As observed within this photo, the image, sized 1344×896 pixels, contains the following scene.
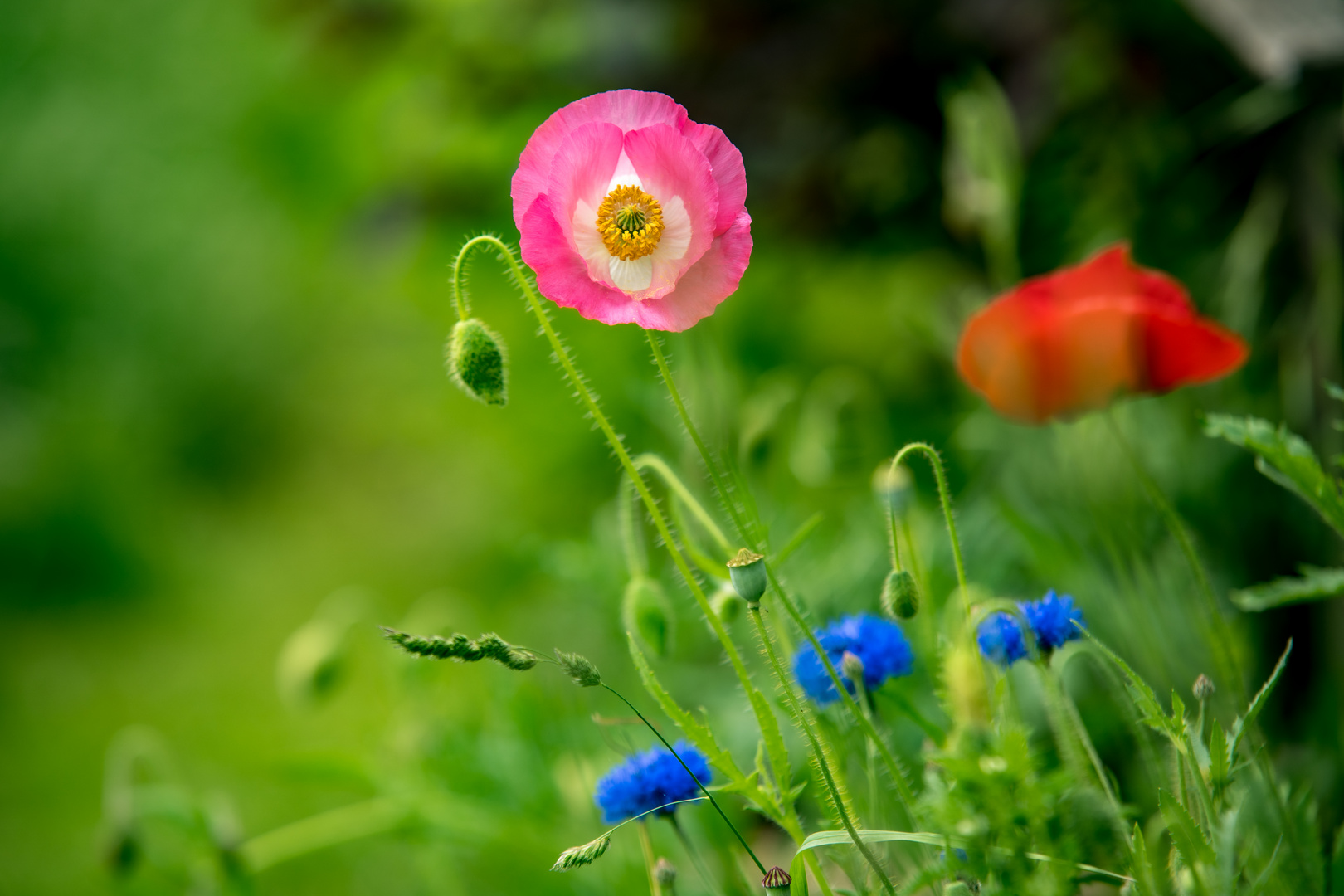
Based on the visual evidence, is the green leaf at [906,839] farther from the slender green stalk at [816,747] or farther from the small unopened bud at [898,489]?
the small unopened bud at [898,489]

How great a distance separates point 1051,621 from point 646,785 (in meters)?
0.18

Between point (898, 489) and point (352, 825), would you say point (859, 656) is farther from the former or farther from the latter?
point (352, 825)

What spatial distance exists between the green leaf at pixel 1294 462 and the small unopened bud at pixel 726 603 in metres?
0.22

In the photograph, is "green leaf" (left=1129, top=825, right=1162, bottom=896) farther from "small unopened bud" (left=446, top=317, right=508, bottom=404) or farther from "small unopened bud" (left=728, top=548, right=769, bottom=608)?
"small unopened bud" (left=446, top=317, right=508, bottom=404)

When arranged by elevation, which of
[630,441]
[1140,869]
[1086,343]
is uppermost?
[630,441]

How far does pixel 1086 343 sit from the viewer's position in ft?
1.55

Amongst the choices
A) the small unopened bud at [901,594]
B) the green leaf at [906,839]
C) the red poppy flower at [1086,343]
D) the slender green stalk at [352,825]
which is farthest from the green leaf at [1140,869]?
the slender green stalk at [352,825]

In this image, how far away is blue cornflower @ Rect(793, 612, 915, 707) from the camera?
0.42m

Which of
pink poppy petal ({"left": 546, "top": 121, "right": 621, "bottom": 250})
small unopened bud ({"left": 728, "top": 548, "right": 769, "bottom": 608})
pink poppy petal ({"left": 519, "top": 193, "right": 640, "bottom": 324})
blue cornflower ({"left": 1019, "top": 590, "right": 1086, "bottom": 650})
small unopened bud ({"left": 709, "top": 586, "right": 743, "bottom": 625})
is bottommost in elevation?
blue cornflower ({"left": 1019, "top": 590, "right": 1086, "bottom": 650})

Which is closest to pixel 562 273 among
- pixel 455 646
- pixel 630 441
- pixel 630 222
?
pixel 630 222

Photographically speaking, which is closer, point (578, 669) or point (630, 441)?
point (578, 669)

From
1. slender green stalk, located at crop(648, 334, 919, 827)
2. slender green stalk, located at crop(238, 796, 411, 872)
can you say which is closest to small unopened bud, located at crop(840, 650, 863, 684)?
slender green stalk, located at crop(648, 334, 919, 827)

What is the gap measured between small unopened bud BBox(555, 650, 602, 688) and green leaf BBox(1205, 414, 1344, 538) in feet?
0.88

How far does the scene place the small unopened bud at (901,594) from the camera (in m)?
0.38
